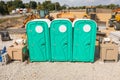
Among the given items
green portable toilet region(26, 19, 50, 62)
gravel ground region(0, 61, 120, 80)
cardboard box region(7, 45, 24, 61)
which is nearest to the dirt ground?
gravel ground region(0, 61, 120, 80)

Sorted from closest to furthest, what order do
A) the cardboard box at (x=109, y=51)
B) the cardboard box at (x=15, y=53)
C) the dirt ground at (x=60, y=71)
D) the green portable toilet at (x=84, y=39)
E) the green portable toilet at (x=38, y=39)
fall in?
1. the dirt ground at (x=60, y=71)
2. the green portable toilet at (x=84, y=39)
3. the green portable toilet at (x=38, y=39)
4. the cardboard box at (x=109, y=51)
5. the cardboard box at (x=15, y=53)

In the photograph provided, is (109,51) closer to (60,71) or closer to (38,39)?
(60,71)

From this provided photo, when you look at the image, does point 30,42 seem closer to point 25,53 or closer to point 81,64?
point 25,53

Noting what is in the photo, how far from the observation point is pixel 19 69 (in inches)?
268

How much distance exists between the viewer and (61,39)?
23.6 ft

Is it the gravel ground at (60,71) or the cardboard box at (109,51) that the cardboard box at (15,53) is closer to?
the gravel ground at (60,71)

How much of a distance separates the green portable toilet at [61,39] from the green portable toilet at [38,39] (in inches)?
9.8

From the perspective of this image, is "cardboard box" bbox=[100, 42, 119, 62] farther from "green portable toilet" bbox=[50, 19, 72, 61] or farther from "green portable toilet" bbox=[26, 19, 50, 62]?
"green portable toilet" bbox=[26, 19, 50, 62]

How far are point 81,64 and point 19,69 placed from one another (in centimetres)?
255

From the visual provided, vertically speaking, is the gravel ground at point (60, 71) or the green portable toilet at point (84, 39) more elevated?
the green portable toilet at point (84, 39)

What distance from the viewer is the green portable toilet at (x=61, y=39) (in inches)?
276

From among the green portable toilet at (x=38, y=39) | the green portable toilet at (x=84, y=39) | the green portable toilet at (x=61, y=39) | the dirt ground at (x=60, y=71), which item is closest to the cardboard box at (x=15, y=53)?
the dirt ground at (x=60, y=71)

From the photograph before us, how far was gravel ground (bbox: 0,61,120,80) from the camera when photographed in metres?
6.09

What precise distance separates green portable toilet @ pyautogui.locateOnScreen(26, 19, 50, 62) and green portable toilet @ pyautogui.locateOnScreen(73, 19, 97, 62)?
1.19 meters
